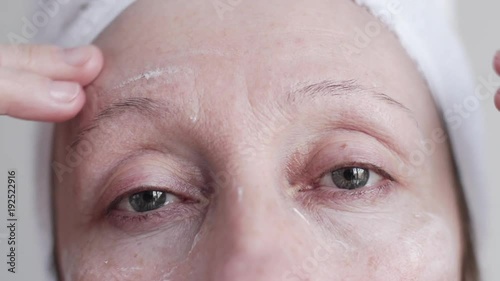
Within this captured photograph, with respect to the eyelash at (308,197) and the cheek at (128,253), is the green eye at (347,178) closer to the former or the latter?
the eyelash at (308,197)

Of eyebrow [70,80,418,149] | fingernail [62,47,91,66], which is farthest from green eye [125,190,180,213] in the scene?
fingernail [62,47,91,66]

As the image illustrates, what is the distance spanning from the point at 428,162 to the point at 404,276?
21cm

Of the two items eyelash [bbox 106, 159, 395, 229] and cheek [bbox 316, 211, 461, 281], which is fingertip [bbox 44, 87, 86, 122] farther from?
cheek [bbox 316, 211, 461, 281]

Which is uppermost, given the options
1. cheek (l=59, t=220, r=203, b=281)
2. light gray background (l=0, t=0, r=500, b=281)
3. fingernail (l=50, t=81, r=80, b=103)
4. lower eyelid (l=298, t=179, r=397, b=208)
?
light gray background (l=0, t=0, r=500, b=281)

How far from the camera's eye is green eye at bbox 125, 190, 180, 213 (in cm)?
105

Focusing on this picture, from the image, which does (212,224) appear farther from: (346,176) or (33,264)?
(33,264)

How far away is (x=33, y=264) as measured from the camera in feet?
4.39

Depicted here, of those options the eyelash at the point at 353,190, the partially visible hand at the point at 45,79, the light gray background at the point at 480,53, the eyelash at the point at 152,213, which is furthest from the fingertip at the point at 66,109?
the light gray background at the point at 480,53

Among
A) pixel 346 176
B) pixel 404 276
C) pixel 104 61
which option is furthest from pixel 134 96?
pixel 404 276

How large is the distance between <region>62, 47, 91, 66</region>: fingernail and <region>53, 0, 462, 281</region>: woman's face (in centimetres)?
4

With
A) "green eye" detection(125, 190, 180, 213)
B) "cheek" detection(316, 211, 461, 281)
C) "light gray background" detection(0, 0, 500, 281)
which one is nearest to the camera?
"cheek" detection(316, 211, 461, 281)


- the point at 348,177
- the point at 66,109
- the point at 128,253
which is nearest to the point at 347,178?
the point at 348,177

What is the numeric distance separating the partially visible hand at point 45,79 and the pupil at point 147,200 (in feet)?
0.56

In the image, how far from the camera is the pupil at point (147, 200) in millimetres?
1049
